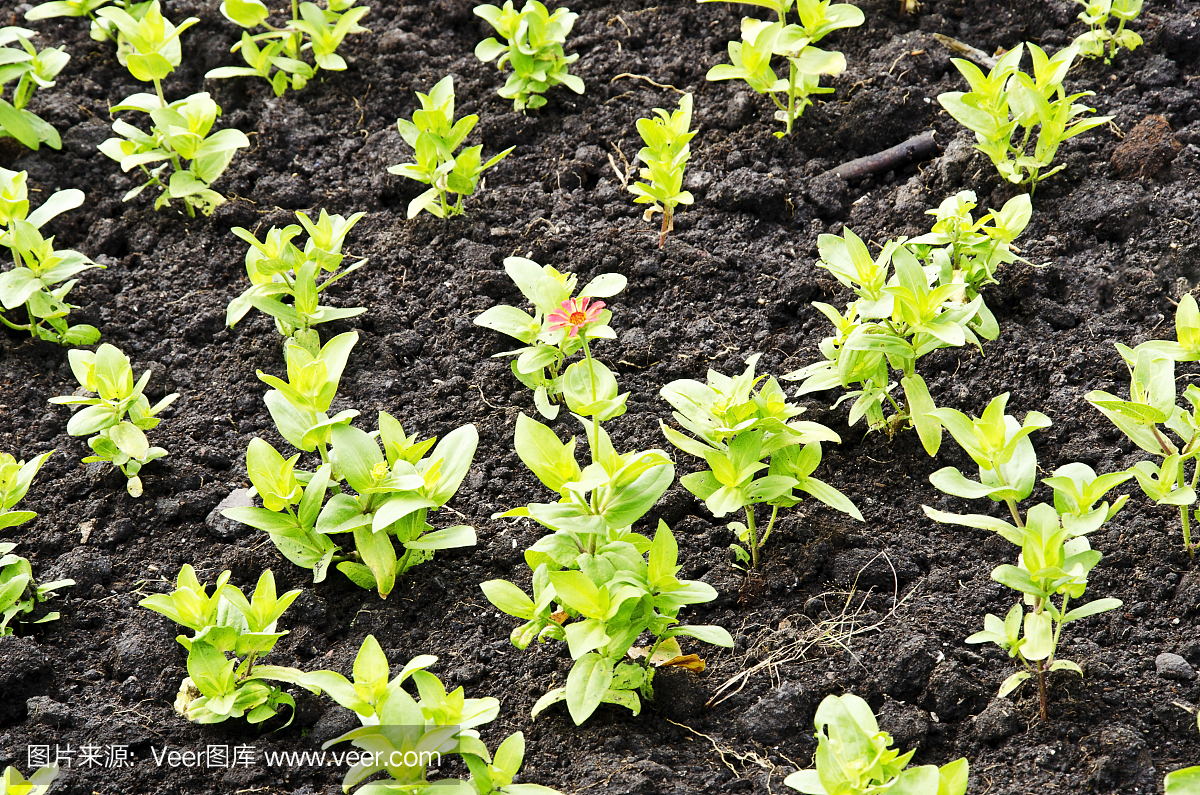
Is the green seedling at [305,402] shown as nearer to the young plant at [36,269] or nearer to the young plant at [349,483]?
the young plant at [349,483]

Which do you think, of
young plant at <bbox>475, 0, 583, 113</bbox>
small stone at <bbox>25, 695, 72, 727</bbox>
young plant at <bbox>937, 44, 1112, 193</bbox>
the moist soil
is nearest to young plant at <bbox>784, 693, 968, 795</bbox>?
the moist soil

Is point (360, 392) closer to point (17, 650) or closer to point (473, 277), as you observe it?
point (473, 277)

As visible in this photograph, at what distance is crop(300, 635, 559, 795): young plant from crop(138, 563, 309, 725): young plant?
221mm

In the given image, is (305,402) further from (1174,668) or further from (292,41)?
(1174,668)

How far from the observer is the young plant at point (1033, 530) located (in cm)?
197

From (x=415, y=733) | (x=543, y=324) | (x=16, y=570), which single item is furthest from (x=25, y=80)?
(x=415, y=733)

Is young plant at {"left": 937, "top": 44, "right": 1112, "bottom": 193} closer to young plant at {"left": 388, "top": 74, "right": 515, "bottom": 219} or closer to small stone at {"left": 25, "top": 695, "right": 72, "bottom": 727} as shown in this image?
young plant at {"left": 388, "top": 74, "right": 515, "bottom": 219}

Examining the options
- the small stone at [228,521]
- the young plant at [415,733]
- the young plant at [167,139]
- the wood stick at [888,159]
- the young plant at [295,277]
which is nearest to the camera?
the young plant at [415,733]

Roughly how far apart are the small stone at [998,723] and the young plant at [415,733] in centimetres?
93

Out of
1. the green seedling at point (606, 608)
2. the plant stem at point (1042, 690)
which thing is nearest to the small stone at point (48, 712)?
the green seedling at point (606, 608)

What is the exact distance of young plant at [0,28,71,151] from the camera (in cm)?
346

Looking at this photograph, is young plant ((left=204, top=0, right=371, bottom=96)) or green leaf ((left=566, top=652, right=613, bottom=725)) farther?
young plant ((left=204, top=0, right=371, bottom=96))

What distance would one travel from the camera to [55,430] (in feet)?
9.33

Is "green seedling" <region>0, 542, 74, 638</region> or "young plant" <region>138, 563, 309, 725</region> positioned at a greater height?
"young plant" <region>138, 563, 309, 725</region>
